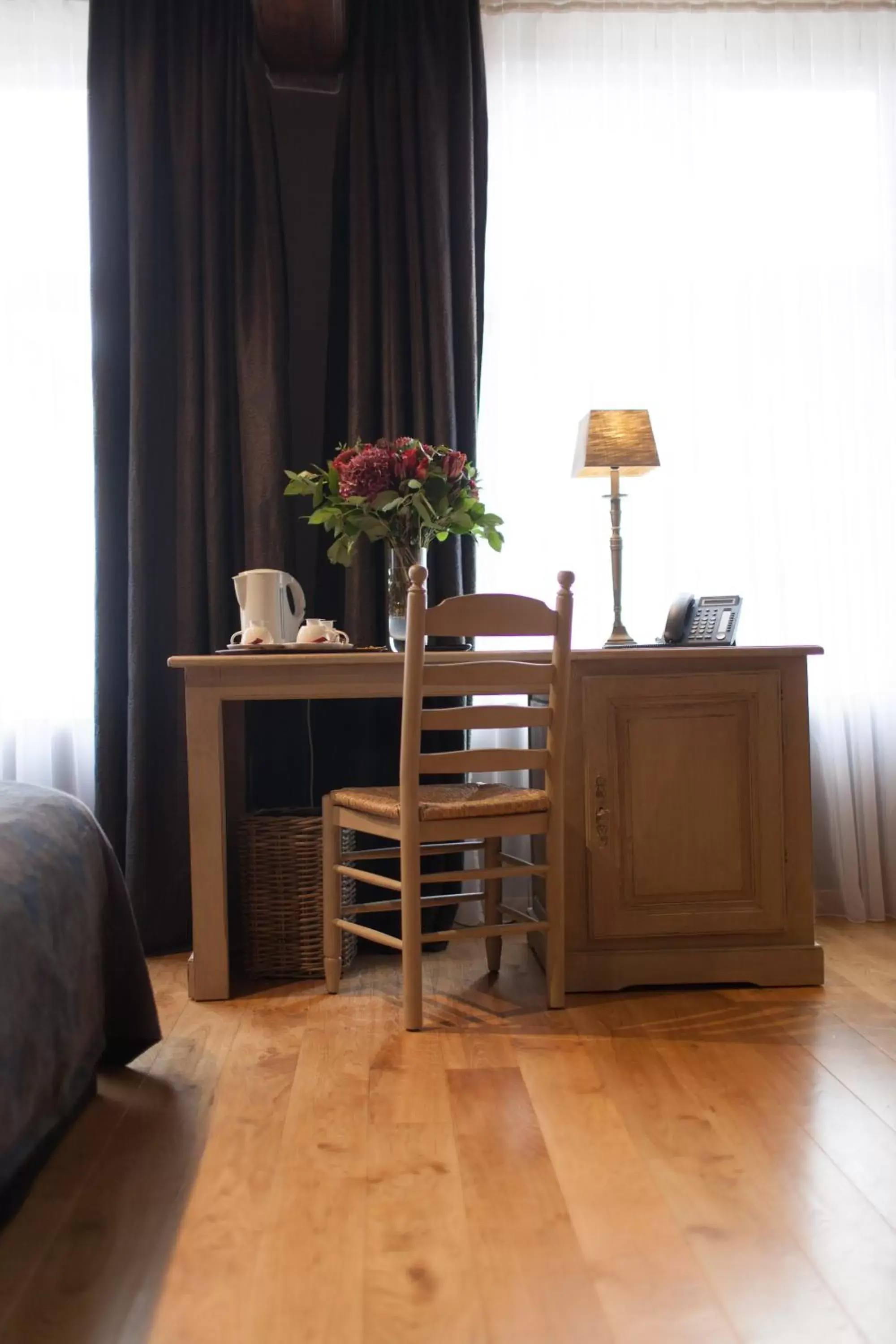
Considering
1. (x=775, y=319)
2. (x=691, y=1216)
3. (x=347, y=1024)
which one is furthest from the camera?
(x=775, y=319)

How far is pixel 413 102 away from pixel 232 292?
717mm

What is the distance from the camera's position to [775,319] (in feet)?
10.8

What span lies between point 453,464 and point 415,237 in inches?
31.6

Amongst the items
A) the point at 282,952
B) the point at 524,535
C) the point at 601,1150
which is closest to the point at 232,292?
the point at 524,535

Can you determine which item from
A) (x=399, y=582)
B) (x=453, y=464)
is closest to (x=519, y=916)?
(x=399, y=582)

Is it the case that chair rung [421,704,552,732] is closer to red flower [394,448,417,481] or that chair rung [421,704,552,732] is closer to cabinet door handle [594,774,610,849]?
cabinet door handle [594,774,610,849]

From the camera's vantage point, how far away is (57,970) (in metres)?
1.64

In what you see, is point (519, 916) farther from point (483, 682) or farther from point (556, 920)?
point (483, 682)

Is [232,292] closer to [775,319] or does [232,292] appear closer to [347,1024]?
[775,319]

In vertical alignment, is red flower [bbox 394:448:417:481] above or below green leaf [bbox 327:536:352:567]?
above

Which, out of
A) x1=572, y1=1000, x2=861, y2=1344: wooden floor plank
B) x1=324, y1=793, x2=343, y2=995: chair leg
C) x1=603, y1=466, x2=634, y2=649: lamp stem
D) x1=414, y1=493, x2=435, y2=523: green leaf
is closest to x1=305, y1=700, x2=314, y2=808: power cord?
x1=324, y1=793, x2=343, y2=995: chair leg

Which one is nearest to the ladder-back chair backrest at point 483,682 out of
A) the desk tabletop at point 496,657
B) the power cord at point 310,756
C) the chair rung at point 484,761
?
the chair rung at point 484,761

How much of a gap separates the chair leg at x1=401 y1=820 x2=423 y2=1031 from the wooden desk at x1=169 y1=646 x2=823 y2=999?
38 cm

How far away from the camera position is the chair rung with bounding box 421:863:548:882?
2.34 metres
